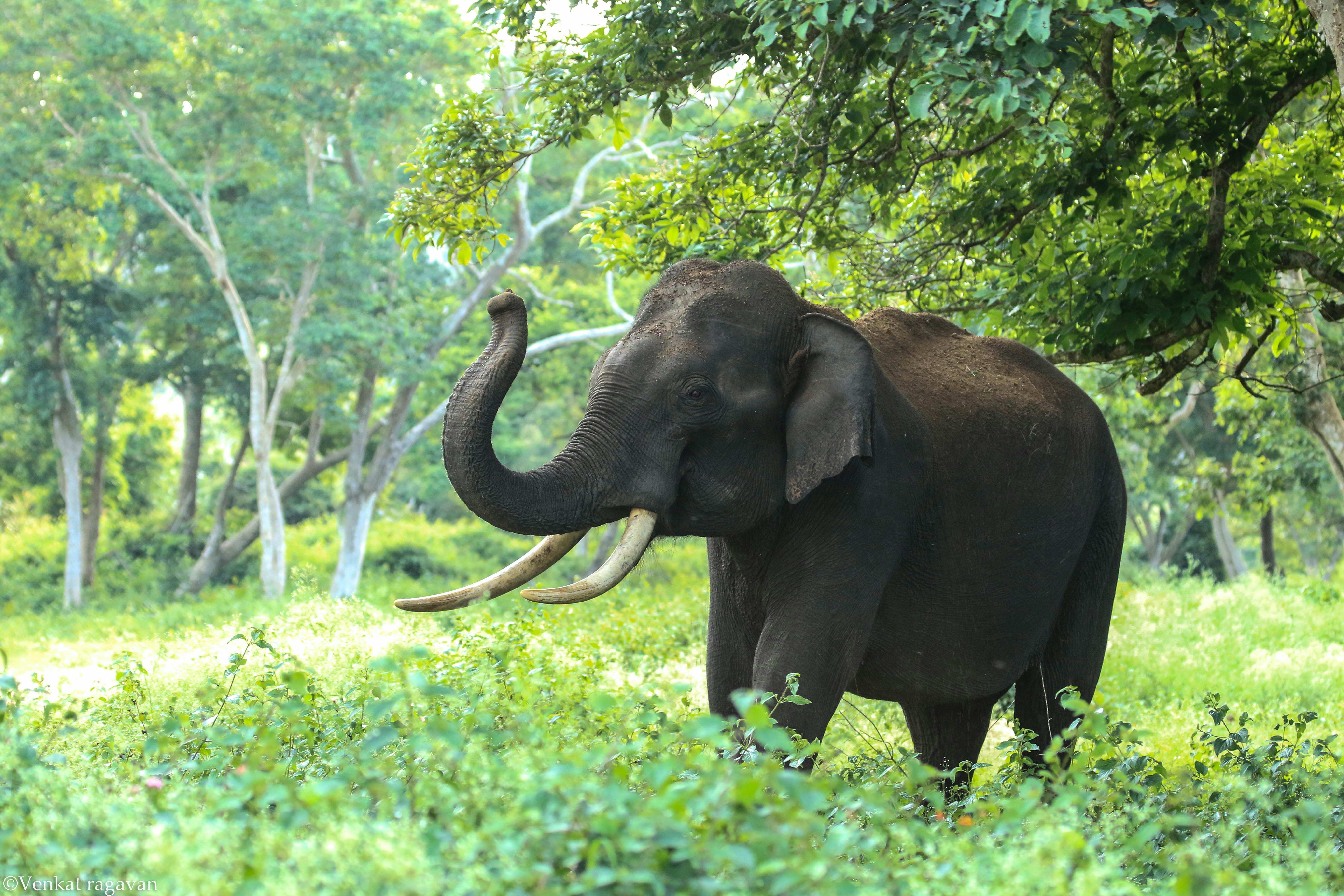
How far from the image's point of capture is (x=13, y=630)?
827 inches

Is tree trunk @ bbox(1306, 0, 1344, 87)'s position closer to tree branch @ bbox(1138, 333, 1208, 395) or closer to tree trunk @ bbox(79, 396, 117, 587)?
tree branch @ bbox(1138, 333, 1208, 395)

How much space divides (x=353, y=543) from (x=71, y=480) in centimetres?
527

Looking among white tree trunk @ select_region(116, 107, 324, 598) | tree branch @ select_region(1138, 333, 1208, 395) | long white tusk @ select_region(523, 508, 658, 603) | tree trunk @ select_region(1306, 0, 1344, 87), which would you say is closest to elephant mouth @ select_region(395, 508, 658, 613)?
long white tusk @ select_region(523, 508, 658, 603)

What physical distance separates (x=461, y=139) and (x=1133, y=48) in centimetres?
379

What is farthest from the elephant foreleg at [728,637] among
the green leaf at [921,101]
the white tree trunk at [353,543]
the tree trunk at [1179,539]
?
the tree trunk at [1179,539]

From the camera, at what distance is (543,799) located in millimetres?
2205

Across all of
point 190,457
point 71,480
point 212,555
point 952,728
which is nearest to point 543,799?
point 952,728

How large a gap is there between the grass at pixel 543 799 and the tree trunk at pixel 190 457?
67.1 feet

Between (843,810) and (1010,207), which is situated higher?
(1010,207)

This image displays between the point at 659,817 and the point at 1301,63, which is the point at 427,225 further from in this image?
the point at 659,817

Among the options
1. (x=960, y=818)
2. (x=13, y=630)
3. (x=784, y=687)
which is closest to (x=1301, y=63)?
(x=784, y=687)

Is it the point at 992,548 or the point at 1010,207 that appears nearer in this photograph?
the point at 992,548

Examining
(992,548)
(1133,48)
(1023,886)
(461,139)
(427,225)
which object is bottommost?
(1023,886)

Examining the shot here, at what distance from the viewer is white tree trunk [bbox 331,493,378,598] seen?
2242 centimetres
